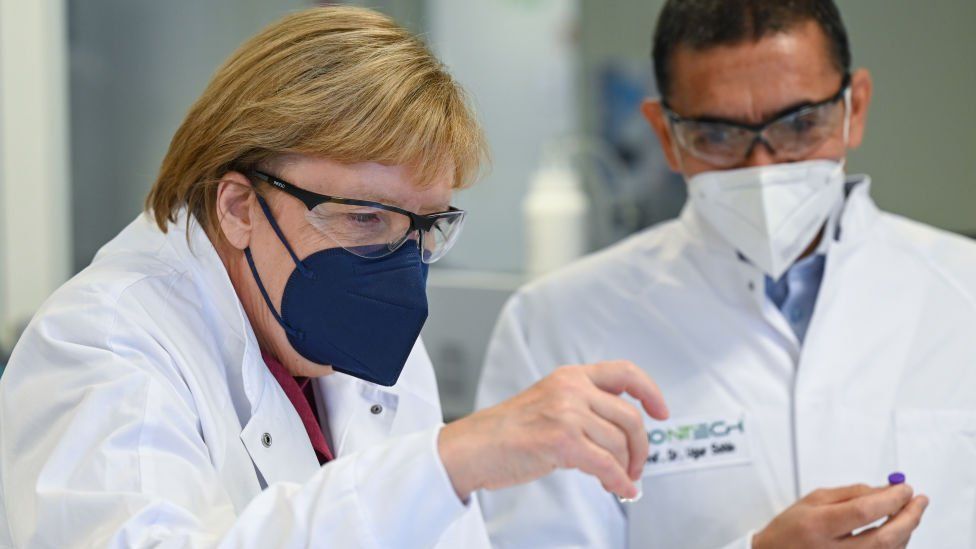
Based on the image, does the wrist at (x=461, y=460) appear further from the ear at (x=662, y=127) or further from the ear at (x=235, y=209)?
the ear at (x=662, y=127)

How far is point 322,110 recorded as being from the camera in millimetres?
1085

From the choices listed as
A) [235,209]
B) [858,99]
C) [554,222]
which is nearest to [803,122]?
[858,99]

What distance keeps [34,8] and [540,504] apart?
2.10 meters

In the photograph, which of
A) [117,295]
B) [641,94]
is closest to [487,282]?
[641,94]

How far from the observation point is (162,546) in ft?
2.82

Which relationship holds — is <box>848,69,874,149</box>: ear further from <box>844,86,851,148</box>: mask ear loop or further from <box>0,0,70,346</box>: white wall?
<box>0,0,70,346</box>: white wall

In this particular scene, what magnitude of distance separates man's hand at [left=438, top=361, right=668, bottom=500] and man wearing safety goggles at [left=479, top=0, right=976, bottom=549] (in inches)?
24.1

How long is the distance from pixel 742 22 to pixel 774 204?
28cm

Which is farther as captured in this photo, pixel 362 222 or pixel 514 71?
pixel 514 71

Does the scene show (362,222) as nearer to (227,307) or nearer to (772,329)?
(227,307)

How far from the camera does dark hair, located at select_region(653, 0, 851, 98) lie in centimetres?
156

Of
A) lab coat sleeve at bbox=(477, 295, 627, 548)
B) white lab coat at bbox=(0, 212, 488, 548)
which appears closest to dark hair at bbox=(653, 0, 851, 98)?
lab coat sleeve at bbox=(477, 295, 627, 548)

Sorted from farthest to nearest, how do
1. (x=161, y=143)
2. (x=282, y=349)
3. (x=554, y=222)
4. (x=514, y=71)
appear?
(x=514, y=71) → (x=161, y=143) → (x=554, y=222) → (x=282, y=349)

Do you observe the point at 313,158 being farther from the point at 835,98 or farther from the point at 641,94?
the point at 641,94
